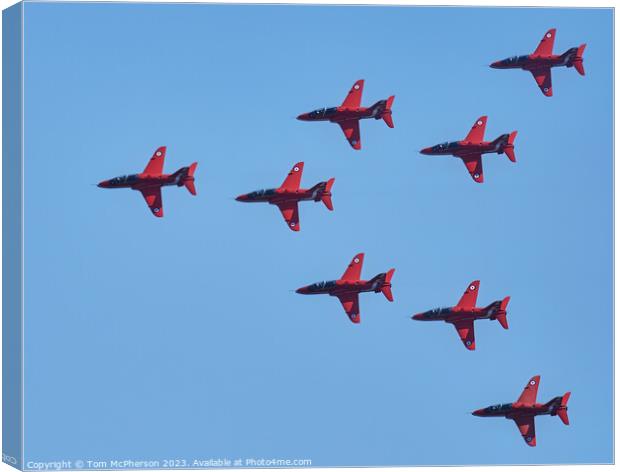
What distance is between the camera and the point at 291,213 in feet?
65.5

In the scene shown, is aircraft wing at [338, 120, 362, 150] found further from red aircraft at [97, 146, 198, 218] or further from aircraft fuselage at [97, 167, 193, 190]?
aircraft fuselage at [97, 167, 193, 190]

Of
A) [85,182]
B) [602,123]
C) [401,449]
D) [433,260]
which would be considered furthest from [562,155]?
[85,182]

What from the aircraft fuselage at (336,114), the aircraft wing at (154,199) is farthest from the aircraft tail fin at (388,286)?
the aircraft wing at (154,199)

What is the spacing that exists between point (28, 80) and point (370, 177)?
368 centimetres

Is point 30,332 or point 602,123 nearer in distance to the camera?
point 30,332

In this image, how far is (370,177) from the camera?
66.0 feet

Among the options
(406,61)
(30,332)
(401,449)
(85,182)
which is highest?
(406,61)

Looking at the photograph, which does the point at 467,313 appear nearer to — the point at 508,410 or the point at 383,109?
the point at 508,410

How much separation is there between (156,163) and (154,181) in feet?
0.63

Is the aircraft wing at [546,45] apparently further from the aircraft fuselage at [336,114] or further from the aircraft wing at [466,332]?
the aircraft wing at [466,332]

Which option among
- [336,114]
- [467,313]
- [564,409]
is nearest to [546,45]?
[336,114]

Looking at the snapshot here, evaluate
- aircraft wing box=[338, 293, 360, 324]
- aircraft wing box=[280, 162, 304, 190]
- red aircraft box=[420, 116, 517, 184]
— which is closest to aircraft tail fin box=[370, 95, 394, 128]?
red aircraft box=[420, 116, 517, 184]

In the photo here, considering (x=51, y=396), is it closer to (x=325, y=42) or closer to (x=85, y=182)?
(x=85, y=182)

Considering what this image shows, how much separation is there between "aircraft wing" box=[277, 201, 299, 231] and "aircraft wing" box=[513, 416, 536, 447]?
317 centimetres
